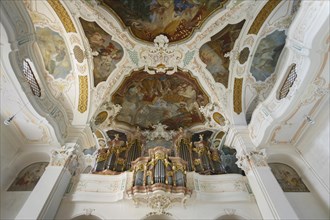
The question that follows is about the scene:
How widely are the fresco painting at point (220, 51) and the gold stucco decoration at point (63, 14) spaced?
6.42 metres

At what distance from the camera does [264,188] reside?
7.45 meters

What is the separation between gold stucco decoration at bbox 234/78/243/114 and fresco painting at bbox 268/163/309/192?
3207 millimetres

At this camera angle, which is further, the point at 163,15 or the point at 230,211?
the point at 163,15

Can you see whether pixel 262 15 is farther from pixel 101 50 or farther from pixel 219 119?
pixel 101 50

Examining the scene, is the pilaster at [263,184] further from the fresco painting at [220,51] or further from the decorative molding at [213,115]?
the fresco painting at [220,51]

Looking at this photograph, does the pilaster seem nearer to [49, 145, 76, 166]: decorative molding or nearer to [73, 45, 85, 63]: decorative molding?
[49, 145, 76, 166]: decorative molding

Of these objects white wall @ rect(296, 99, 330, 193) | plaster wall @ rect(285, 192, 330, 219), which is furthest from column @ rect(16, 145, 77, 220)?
white wall @ rect(296, 99, 330, 193)

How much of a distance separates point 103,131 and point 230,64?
8.43 m

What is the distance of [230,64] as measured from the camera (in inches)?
429

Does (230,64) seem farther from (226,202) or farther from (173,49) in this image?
(226,202)

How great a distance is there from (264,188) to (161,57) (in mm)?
7922

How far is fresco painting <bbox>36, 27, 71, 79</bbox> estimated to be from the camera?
9562 millimetres

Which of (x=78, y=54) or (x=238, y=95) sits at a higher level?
(x=78, y=54)

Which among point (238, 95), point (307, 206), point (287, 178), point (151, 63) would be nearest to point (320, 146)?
point (287, 178)
